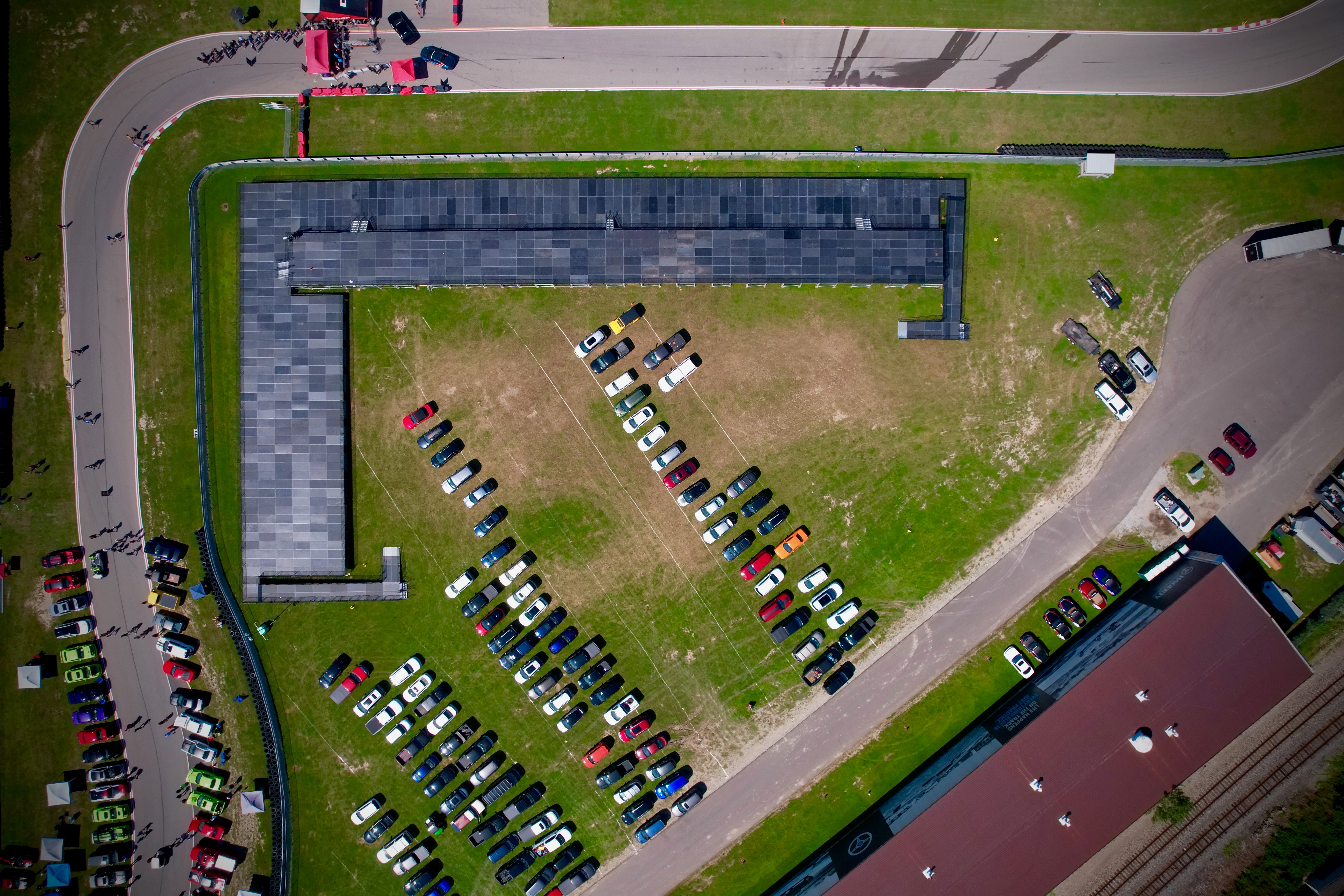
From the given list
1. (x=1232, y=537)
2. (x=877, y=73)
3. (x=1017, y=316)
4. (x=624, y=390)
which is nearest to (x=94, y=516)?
(x=624, y=390)

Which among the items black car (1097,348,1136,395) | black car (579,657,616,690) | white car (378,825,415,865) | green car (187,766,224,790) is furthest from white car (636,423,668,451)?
green car (187,766,224,790)

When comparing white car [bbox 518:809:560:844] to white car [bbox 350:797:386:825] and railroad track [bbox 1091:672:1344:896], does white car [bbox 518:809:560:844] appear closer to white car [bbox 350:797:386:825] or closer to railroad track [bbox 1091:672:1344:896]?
white car [bbox 350:797:386:825]

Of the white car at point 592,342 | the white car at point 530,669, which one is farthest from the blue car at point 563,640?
the white car at point 592,342

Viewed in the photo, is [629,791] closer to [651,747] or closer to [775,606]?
[651,747]

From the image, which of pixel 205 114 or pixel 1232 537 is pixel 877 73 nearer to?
pixel 1232 537

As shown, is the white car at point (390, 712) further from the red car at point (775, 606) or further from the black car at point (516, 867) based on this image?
the red car at point (775, 606)

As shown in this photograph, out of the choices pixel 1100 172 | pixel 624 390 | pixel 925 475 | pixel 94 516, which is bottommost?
pixel 925 475
